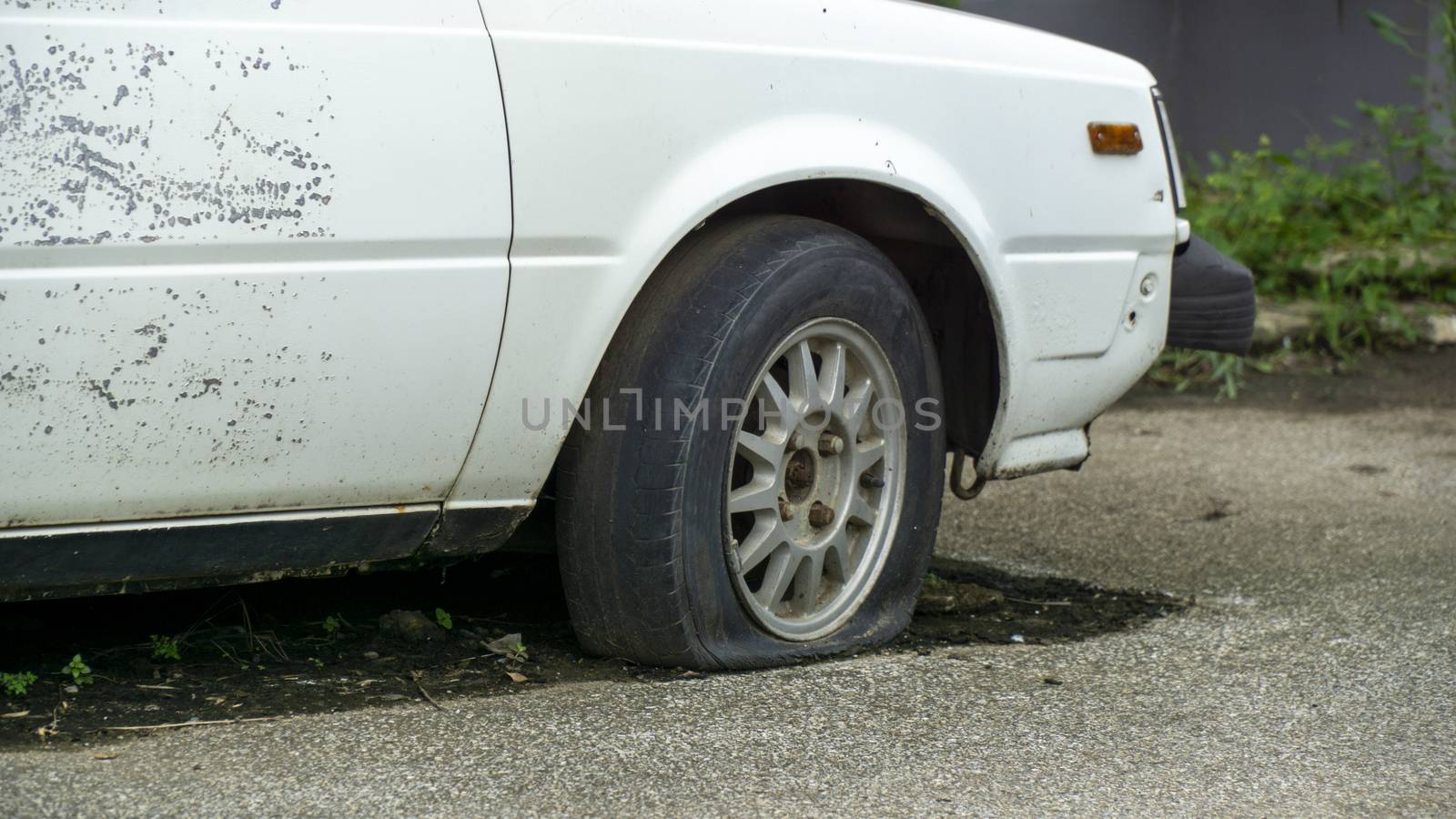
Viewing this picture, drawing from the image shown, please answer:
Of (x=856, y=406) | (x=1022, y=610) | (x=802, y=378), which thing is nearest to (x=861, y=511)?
(x=856, y=406)

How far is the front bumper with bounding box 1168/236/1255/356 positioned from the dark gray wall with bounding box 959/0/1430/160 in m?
4.04

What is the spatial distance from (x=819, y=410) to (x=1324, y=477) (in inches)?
104

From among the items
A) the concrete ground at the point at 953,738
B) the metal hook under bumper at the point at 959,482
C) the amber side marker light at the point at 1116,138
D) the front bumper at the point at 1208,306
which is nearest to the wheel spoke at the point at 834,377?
the concrete ground at the point at 953,738

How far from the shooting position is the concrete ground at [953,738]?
1.99 meters

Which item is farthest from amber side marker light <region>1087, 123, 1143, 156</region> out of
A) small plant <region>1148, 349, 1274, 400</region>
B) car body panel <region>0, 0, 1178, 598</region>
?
small plant <region>1148, 349, 1274, 400</region>

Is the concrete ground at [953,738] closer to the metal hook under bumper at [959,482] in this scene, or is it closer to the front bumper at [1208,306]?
the metal hook under bumper at [959,482]

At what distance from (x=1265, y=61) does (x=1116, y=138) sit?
4.72 metres

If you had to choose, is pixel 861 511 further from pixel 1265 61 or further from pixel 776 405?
pixel 1265 61

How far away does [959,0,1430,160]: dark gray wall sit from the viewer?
7059 millimetres

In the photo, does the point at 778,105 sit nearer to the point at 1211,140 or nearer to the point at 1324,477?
the point at 1324,477

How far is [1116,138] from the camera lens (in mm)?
2975

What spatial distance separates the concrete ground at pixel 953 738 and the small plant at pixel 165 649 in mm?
347

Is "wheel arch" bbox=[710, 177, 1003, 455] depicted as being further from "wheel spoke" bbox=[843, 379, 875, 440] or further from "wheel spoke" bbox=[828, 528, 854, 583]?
"wheel spoke" bbox=[828, 528, 854, 583]

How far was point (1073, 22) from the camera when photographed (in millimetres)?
6797
